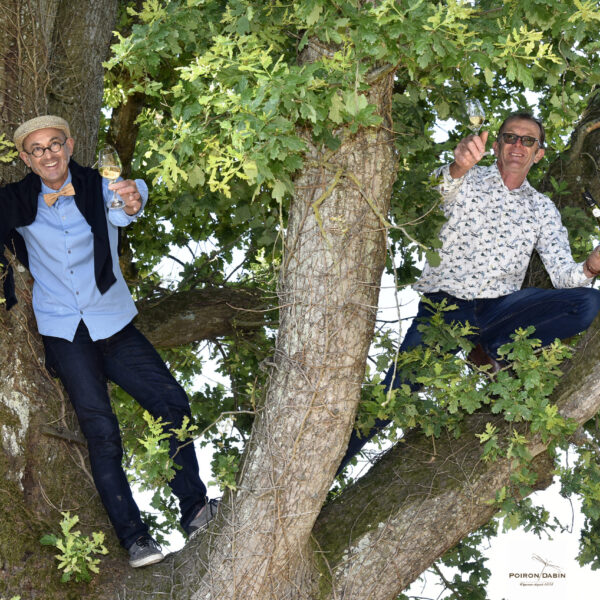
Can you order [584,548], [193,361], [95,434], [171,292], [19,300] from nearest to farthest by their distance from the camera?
1. [95,434]
2. [19,300]
3. [584,548]
4. [171,292]
5. [193,361]

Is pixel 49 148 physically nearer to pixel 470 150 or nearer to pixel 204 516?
pixel 204 516

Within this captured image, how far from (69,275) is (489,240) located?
7.49 feet

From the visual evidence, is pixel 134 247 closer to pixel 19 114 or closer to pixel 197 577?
pixel 19 114

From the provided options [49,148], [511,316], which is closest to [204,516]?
[511,316]

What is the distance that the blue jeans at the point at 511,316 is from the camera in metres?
4.99

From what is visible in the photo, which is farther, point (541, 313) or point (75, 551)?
point (541, 313)

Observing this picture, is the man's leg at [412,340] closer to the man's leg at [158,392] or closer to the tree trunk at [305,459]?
the tree trunk at [305,459]

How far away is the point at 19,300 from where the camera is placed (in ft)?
16.5

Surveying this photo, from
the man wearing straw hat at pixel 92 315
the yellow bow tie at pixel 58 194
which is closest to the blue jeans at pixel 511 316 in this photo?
the man wearing straw hat at pixel 92 315

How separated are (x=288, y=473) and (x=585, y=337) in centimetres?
186

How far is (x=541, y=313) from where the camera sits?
5.05 m

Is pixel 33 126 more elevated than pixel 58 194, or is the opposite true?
pixel 33 126

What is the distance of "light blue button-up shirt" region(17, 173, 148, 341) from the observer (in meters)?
4.81

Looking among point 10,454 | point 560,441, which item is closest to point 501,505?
point 560,441
